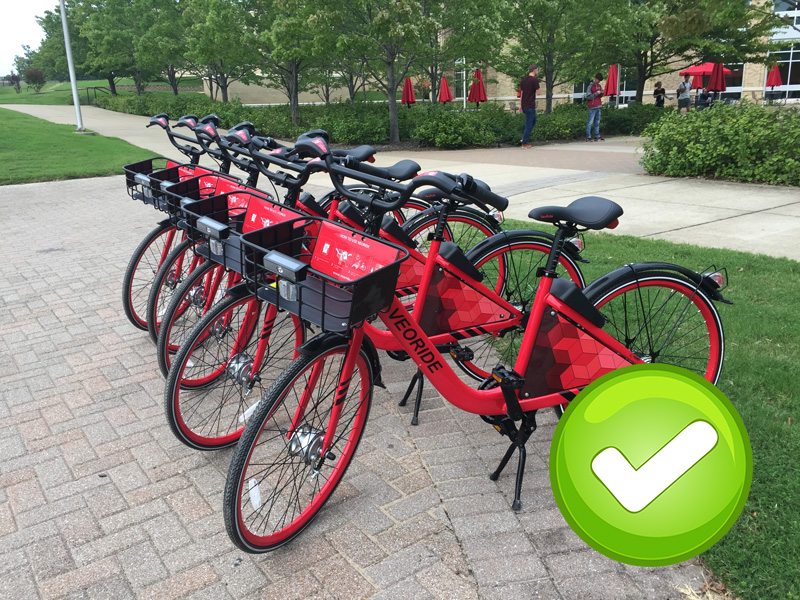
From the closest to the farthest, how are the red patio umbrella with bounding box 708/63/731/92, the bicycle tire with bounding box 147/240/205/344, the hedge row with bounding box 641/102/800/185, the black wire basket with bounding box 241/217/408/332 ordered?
the black wire basket with bounding box 241/217/408/332
the bicycle tire with bounding box 147/240/205/344
the hedge row with bounding box 641/102/800/185
the red patio umbrella with bounding box 708/63/731/92

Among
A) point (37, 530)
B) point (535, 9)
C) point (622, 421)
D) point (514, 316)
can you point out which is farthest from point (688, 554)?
point (535, 9)

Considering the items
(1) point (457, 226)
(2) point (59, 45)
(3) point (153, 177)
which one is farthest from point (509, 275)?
(2) point (59, 45)

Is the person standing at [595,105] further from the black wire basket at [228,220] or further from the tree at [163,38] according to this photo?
the black wire basket at [228,220]

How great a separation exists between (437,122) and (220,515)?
14813 millimetres

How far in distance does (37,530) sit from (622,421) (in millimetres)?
2382

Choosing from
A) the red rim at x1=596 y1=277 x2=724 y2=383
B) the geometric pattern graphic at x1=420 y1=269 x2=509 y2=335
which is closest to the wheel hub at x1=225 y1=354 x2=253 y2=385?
the geometric pattern graphic at x1=420 y1=269 x2=509 y2=335

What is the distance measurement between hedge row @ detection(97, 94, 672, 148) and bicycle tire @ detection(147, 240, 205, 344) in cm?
1289

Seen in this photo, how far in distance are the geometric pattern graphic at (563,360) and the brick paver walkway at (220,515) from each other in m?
0.44

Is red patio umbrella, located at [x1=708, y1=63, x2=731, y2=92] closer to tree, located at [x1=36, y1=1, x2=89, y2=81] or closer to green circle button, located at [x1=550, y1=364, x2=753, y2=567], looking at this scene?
green circle button, located at [x1=550, y1=364, x2=753, y2=567]

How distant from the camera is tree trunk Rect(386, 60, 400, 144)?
53.4ft

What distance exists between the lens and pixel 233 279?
11.7 ft

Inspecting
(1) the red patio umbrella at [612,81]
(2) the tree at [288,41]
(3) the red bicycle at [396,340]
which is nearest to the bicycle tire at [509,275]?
(3) the red bicycle at [396,340]

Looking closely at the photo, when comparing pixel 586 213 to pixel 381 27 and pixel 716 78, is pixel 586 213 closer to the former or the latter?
pixel 381 27

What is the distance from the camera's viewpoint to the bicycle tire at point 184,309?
3424 millimetres
